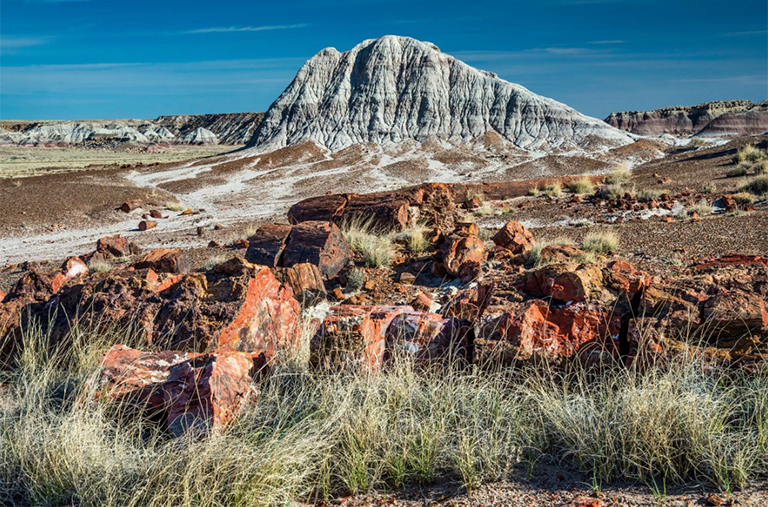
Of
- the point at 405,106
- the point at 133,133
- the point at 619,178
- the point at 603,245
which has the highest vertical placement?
the point at 133,133

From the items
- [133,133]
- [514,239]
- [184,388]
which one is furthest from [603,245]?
[133,133]

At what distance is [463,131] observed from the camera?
39375mm

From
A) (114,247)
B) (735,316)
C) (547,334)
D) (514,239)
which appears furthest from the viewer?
(114,247)

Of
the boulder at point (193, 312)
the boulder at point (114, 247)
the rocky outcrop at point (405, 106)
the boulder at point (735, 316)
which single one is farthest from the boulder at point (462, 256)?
the rocky outcrop at point (405, 106)

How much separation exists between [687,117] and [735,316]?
60034 mm

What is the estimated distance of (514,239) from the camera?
817 centimetres

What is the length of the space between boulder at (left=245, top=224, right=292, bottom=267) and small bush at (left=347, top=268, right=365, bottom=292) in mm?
1275

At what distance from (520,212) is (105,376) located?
12284 millimetres

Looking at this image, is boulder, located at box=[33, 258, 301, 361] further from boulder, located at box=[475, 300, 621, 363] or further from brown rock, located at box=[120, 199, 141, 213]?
brown rock, located at box=[120, 199, 141, 213]

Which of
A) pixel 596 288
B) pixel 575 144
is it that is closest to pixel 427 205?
pixel 596 288

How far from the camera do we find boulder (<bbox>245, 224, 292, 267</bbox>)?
7754 millimetres

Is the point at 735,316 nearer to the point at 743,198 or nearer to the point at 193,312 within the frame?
the point at 193,312

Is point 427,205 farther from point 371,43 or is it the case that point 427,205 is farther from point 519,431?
point 371,43

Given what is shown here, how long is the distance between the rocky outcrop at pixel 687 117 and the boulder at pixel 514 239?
45.2 meters
